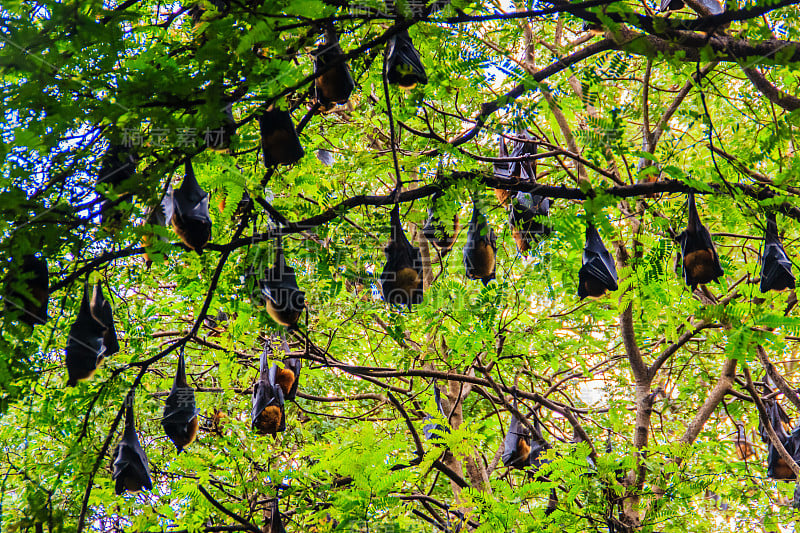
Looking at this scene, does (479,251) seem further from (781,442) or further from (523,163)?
(781,442)

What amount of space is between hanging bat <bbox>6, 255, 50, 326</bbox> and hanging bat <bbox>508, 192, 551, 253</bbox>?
271 cm

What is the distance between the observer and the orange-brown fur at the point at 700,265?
3296 mm

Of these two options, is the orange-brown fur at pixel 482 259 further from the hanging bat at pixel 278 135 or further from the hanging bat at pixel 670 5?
the hanging bat at pixel 670 5

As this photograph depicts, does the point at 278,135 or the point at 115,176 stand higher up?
the point at 278,135

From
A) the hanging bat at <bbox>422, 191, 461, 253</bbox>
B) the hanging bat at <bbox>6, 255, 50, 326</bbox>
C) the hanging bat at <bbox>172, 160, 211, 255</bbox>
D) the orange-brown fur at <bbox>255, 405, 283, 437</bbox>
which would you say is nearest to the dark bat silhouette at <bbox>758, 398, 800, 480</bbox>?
the hanging bat at <bbox>422, 191, 461, 253</bbox>

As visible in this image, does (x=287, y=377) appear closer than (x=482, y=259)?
No

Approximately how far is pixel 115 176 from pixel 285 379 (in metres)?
2.38

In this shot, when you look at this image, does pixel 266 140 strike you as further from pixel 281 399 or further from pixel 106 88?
pixel 281 399

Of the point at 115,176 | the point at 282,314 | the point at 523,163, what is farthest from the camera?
the point at 523,163

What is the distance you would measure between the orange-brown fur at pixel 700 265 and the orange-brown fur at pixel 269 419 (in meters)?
2.95

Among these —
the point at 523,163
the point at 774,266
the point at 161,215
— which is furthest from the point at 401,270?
the point at 774,266

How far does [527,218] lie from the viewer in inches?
165

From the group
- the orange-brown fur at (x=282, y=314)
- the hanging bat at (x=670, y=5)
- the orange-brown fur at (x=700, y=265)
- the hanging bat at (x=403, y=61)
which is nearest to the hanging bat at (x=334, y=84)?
the hanging bat at (x=403, y=61)

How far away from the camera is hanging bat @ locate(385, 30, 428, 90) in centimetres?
306
